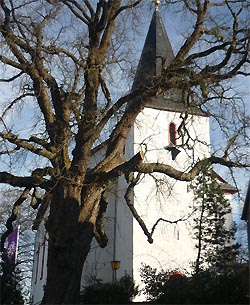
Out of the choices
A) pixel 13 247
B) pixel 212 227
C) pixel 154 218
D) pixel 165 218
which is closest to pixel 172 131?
pixel 165 218

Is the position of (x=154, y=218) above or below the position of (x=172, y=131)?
below

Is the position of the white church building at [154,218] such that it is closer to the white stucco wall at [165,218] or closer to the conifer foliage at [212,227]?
the white stucco wall at [165,218]

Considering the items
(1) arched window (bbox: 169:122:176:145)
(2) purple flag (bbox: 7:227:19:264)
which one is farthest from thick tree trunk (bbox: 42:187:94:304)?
(1) arched window (bbox: 169:122:176:145)

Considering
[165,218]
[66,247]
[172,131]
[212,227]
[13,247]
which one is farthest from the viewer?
[172,131]

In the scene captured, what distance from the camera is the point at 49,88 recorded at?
12.4 metres

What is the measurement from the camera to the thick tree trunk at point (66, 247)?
10344 mm

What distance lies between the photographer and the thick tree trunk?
10.3 metres

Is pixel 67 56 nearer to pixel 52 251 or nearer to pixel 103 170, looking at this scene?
pixel 103 170

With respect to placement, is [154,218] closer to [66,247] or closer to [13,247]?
[13,247]

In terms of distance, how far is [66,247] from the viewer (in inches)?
418

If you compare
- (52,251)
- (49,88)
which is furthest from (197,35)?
(52,251)

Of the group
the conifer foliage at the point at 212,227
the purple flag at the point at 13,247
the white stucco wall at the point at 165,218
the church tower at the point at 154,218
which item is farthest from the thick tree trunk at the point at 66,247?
the white stucco wall at the point at 165,218

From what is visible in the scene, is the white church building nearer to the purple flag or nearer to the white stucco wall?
the white stucco wall

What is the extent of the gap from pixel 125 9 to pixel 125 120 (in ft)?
9.57
